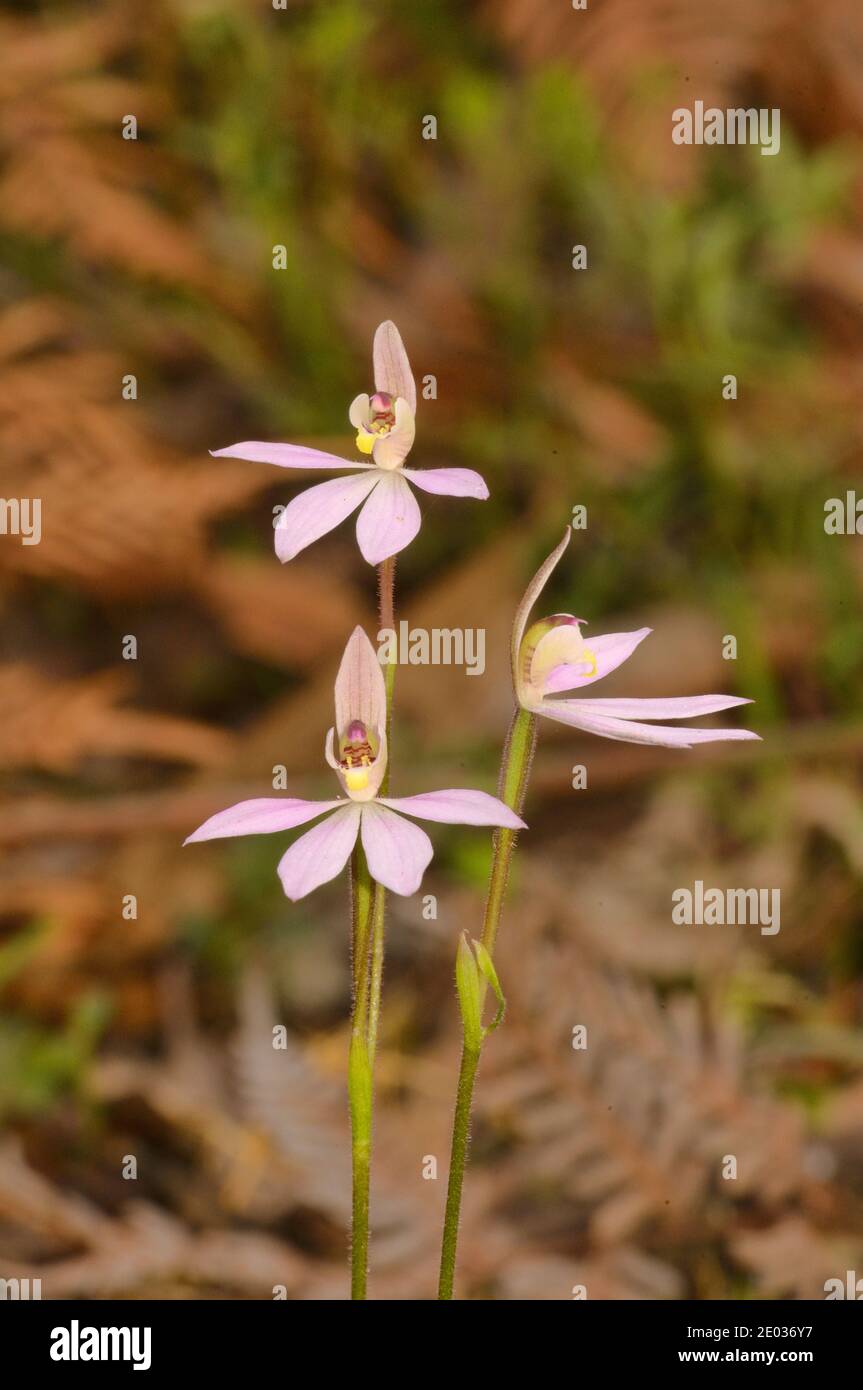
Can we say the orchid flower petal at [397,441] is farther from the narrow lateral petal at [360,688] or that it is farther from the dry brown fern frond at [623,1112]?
the dry brown fern frond at [623,1112]

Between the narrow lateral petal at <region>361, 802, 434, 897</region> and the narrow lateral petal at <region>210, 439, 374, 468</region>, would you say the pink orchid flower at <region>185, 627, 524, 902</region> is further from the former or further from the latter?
the narrow lateral petal at <region>210, 439, 374, 468</region>

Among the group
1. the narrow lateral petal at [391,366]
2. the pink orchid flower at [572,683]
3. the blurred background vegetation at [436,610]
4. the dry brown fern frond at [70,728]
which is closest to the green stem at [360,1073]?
the pink orchid flower at [572,683]

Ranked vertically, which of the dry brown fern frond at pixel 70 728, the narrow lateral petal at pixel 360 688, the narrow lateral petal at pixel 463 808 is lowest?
the narrow lateral petal at pixel 463 808

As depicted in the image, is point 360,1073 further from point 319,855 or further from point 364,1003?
point 319,855

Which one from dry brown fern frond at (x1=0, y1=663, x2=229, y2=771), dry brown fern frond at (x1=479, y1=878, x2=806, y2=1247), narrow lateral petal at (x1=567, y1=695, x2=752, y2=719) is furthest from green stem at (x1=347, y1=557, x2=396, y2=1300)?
dry brown fern frond at (x1=0, y1=663, x2=229, y2=771)

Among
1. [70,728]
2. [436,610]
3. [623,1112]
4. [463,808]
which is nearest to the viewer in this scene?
[463,808]
